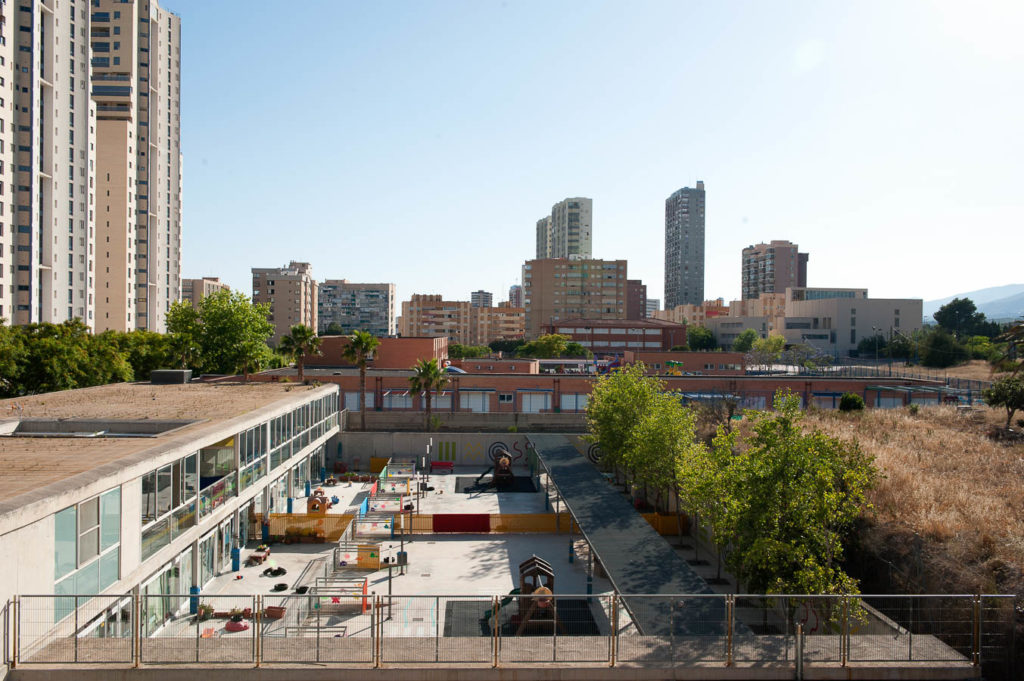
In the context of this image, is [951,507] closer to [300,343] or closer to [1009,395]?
[1009,395]

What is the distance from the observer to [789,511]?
625 inches

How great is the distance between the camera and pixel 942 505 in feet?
69.9

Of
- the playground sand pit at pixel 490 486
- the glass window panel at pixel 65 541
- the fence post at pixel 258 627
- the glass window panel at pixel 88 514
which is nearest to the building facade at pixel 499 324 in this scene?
the playground sand pit at pixel 490 486

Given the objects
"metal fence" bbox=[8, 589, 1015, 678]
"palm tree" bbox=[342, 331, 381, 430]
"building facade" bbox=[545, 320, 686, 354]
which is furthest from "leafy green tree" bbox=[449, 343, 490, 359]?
"metal fence" bbox=[8, 589, 1015, 678]

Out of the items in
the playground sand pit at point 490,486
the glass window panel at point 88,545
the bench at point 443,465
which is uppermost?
the glass window panel at point 88,545

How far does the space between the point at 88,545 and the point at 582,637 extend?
11.3m

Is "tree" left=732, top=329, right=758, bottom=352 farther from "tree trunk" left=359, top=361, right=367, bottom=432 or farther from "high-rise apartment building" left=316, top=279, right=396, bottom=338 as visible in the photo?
"high-rise apartment building" left=316, top=279, right=396, bottom=338

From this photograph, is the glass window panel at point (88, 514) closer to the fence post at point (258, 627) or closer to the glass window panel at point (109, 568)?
the glass window panel at point (109, 568)

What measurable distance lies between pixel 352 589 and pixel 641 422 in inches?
546

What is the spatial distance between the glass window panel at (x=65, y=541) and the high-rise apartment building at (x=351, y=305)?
182 m

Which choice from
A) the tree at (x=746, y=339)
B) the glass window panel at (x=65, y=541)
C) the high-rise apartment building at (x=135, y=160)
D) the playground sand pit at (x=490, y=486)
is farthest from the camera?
the tree at (x=746, y=339)

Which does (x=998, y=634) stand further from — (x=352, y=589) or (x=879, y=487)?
(x=352, y=589)

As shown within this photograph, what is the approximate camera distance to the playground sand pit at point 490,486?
38594 mm

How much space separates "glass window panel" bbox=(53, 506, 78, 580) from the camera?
1432cm
